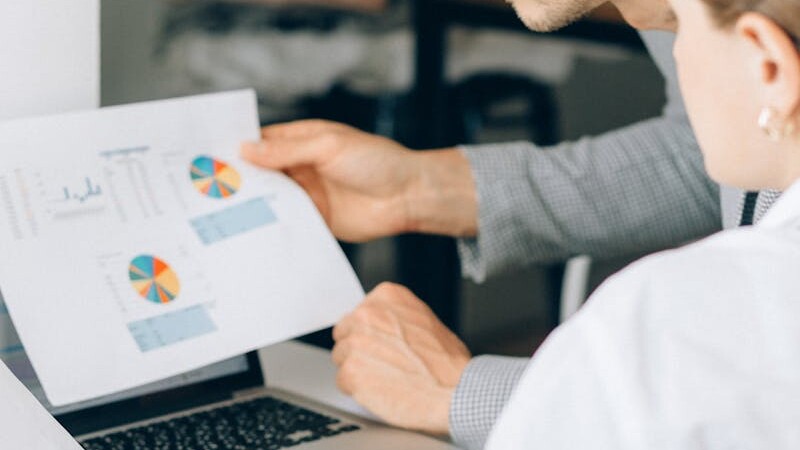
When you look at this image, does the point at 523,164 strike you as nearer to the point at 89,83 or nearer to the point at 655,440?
the point at 89,83

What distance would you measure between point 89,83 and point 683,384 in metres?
0.57

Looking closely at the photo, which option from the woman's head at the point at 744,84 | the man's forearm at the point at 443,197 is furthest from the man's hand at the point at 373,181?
the woman's head at the point at 744,84

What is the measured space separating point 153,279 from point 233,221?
9cm

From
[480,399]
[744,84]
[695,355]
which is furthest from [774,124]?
[480,399]

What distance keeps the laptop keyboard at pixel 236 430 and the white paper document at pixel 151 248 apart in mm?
39

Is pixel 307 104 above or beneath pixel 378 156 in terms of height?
beneath

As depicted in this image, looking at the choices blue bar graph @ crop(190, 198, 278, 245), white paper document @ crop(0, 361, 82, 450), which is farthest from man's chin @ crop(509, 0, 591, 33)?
white paper document @ crop(0, 361, 82, 450)

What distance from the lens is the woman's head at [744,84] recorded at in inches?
22.8

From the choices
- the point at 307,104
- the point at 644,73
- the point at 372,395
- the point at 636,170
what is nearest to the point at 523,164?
the point at 636,170

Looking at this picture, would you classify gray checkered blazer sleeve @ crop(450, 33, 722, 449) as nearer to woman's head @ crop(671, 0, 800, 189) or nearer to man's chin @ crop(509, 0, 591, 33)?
man's chin @ crop(509, 0, 591, 33)

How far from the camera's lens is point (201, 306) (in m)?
0.91

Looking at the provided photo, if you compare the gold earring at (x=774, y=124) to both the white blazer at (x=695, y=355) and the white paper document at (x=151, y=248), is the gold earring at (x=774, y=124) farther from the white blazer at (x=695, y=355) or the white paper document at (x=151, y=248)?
the white paper document at (x=151, y=248)

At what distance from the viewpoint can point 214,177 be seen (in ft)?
3.16

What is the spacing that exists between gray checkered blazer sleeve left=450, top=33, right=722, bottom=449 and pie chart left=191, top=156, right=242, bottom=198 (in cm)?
28
